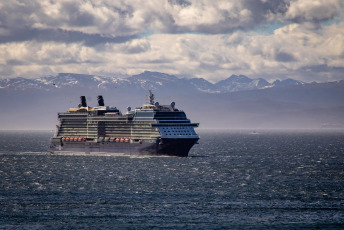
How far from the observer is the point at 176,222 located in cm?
6234

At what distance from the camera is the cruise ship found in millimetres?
135125

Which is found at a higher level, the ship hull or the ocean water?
the ship hull

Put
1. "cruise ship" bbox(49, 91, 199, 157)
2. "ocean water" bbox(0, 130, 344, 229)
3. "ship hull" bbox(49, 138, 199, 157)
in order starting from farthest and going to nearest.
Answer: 1. "cruise ship" bbox(49, 91, 199, 157)
2. "ship hull" bbox(49, 138, 199, 157)
3. "ocean water" bbox(0, 130, 344, 229)

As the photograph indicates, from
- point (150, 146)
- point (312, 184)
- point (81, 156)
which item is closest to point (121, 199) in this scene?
point (312, 184)

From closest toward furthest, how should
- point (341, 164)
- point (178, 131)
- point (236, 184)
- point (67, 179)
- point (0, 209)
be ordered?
point (0, 209)
point (236, 184)
point (67, 179)
point (341, 164)
point (178, 131)

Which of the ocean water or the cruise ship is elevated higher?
the cruise ship

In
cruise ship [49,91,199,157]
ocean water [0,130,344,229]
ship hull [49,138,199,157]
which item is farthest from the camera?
cruise ship [49,91,199,157]

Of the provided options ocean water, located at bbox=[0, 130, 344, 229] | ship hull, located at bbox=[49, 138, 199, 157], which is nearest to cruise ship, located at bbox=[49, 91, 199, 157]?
ship hull, located at bbox=[49, 138, 199, 157]

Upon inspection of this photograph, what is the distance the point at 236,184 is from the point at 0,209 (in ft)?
113

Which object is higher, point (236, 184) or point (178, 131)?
point (178, 131)

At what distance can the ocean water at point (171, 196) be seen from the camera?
62.8 meters

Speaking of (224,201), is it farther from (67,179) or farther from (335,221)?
(67,179)

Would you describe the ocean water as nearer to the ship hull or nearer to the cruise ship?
the ship hull

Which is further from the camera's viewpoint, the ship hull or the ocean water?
the ship hull
